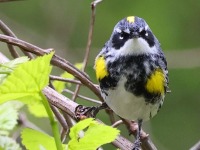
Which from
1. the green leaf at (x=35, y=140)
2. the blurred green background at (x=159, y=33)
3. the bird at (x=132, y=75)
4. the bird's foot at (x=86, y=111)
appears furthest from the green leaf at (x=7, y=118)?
the blurred green background at (x=159, y=33)

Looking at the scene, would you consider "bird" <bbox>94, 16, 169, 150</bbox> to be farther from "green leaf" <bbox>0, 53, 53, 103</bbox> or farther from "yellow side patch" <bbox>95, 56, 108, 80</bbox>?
"green leaf" <bbox>0, 53, 53, 103</bbox>

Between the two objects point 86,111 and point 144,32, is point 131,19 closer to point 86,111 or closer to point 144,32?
point 144,32

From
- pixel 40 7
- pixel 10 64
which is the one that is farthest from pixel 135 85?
pixel 40 7

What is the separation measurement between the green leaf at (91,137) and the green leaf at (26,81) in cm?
7

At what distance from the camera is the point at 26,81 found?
2.25 feet

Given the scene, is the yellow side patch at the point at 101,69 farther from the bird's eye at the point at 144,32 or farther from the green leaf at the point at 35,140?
the green leaf at the point at 35,140

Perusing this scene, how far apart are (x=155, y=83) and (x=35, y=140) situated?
1.06m

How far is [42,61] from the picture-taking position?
702mm

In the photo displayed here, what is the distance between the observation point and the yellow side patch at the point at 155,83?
176 cm

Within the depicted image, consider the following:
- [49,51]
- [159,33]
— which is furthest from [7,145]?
[159,33]

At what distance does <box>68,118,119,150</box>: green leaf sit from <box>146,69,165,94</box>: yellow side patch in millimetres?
1013

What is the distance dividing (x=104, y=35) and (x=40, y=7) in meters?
0.52

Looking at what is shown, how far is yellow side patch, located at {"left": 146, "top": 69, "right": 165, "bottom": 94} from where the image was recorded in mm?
1760

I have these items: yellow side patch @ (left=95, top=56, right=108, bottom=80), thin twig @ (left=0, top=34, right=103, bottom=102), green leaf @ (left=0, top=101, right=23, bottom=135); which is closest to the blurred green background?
yellow side patch @ (left=95, top=56, right=108, bottom=80)
